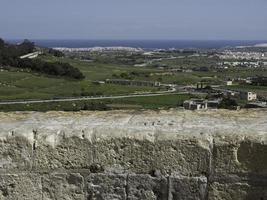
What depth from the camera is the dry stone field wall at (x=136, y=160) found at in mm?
2877

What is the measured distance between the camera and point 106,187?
297 centimetres

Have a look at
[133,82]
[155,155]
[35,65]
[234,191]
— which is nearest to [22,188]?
[155,155]

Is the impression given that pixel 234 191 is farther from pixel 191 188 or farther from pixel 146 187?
pixel 146 187

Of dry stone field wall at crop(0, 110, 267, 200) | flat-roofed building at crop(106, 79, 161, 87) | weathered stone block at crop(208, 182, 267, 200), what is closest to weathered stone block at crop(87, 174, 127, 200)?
dry stone field wall at crop(0, 110, 267, 200)

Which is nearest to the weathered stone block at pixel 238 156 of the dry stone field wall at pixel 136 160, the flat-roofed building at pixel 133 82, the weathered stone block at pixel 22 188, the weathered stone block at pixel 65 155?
the dry stone field wall at pixel 136 160

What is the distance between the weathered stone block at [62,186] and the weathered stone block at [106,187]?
5 cm

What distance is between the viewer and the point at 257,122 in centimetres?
311

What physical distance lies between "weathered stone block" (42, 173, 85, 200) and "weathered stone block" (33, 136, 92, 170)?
58 millimetres

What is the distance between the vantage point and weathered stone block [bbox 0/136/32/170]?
119 inches

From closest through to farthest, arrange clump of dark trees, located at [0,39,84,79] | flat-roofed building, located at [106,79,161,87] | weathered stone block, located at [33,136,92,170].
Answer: weathered stone block, located at [33,136,92,170]
clump of dark trees, located at [0,39,84,79]
flat-roofed building, located at [106,79,161,87]

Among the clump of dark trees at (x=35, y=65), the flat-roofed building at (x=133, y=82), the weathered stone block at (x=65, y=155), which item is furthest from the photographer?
the flat-roofed building at (x=133, y=82)

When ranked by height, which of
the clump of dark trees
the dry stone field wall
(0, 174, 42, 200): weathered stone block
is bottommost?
the clump of dark trees

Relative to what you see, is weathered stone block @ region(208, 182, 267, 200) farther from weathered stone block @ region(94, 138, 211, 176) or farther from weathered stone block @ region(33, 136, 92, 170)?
weathered stone block @ region(33, 136, 92, 170)

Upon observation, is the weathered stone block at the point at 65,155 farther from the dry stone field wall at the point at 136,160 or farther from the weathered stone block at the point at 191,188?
the weathered stone block at the point at 191,188
